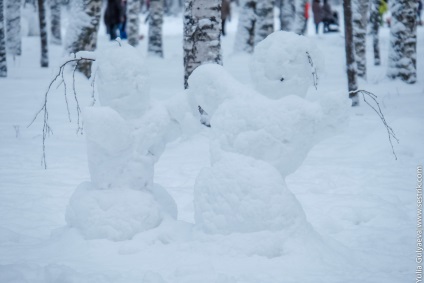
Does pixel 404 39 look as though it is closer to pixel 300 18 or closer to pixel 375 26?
pixel 375 26

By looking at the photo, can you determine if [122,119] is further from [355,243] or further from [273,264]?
[355,243]

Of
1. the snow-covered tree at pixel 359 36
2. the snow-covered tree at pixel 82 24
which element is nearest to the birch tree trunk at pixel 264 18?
the snow-covered tree at pixel 359 36

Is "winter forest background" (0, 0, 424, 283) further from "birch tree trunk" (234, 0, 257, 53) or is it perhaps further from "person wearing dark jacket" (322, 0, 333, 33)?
"person wearing dark jacket" (322, 0, 333, 33)

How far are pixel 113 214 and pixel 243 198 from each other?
872mm

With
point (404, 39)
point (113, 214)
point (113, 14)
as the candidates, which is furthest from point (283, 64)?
point (113, 14)

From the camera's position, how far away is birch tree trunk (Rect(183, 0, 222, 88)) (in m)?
6.68

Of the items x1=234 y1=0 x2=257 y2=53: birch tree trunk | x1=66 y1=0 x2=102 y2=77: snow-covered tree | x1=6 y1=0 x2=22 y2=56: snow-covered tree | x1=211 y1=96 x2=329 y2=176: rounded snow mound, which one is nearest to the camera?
x1=211 y1=96 x2=329 y2=176: rounded snow mound

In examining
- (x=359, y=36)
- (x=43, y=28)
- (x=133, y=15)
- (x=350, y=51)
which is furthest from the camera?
(x=133, y=15)

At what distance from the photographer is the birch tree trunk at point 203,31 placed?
6676 millimetres

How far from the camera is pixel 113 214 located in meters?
3.67

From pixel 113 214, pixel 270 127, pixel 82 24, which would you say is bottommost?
pixel 113 214

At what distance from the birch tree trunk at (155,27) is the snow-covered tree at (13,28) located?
3365 millimetres

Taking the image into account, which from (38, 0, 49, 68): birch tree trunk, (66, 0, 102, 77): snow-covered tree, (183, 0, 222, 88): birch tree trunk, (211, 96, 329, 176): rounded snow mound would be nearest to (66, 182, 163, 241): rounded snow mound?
(211, 96, 329, 176): rounded snow mound

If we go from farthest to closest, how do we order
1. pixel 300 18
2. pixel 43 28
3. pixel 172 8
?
1. pixel 172 8
2. pixel 300 18
3. pixel 43 28
